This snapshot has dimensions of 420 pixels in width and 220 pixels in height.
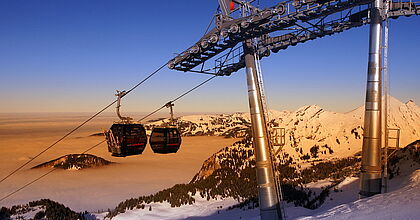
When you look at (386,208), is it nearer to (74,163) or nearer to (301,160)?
(301,160)

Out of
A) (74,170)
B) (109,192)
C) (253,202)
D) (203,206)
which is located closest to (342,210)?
(253,202)

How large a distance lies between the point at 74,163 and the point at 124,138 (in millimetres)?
64556

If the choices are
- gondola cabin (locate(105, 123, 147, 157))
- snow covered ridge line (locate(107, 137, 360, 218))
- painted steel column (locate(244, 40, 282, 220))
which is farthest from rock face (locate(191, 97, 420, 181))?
painted steel column (locate(244, 40, 282, 220))

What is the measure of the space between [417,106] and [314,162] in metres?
13.0

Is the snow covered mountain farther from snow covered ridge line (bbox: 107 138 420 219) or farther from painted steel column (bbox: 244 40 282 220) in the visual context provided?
painted steel column (bbox: 244 40 282 220)

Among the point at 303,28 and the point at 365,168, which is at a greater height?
the point at 303,28

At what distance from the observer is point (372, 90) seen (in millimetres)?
12367

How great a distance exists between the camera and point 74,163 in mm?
72312

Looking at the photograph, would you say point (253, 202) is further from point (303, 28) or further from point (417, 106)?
point (417, 106)

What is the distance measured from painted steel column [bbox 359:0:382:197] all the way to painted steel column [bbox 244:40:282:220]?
154 inches

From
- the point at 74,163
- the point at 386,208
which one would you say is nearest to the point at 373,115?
the point at 386,208

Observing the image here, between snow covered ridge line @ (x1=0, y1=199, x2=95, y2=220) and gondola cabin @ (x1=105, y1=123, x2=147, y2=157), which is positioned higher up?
gondola cabin @ (x1=105, y1=123, x2=147, y2=157)

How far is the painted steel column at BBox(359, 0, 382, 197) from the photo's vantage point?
1223 centimetres

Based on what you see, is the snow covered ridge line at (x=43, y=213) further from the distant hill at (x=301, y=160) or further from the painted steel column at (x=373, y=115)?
the painted steel column at (x=373, y=115)
